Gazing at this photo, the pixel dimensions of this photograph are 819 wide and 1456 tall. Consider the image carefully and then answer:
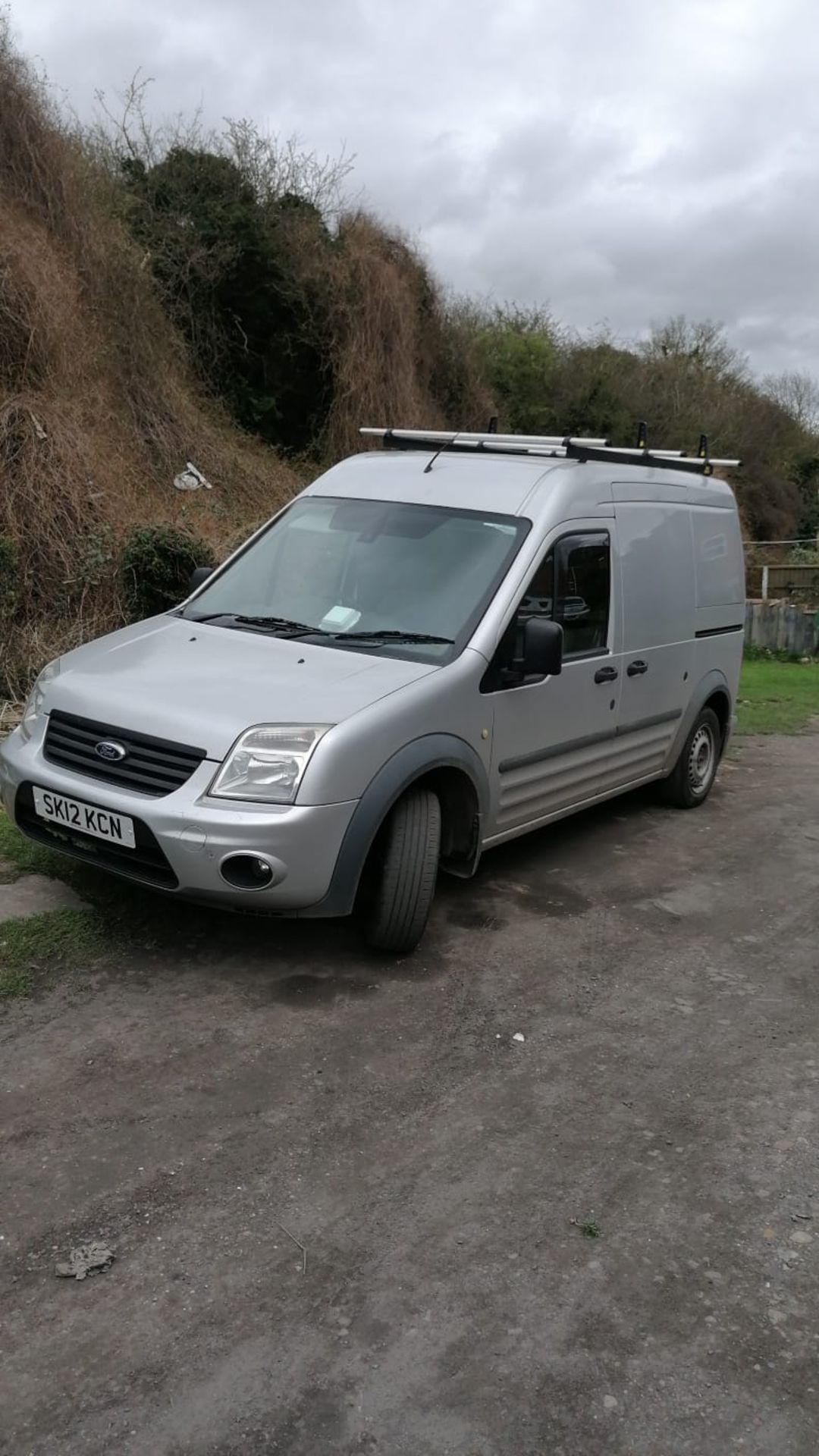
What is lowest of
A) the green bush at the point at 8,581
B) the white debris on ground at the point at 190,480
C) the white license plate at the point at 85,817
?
the white license plate at the point at 85,817

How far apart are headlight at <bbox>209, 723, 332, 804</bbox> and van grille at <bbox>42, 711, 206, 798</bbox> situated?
0.49ft

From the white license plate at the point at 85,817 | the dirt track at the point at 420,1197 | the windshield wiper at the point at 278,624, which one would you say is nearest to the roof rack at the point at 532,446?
the windshield wiper at the point at 278,624

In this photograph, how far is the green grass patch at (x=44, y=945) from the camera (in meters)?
4.37

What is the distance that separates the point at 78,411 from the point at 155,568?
9.70 ft

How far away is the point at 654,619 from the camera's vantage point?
668 centimetres

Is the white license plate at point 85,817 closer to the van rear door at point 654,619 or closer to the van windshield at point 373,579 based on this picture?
the van windshield at point 373,579

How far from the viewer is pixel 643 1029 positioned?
4398mm

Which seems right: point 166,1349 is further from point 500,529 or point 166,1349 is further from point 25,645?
point 25,645

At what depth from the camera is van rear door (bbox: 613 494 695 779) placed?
252 inches

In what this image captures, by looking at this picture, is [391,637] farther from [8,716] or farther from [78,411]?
[78,411]

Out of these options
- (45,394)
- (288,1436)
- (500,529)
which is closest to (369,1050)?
(288,1436)

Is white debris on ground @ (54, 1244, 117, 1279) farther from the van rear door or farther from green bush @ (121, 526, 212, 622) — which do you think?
green bush @ (121, 526, 212, 622)

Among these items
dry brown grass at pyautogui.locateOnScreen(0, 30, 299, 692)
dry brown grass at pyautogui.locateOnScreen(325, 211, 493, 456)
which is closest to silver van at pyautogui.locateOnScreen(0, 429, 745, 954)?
dry brown grass at pyautogui.locateOnScreen(0, 30, 299, 692)

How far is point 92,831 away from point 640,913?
8.88ft
